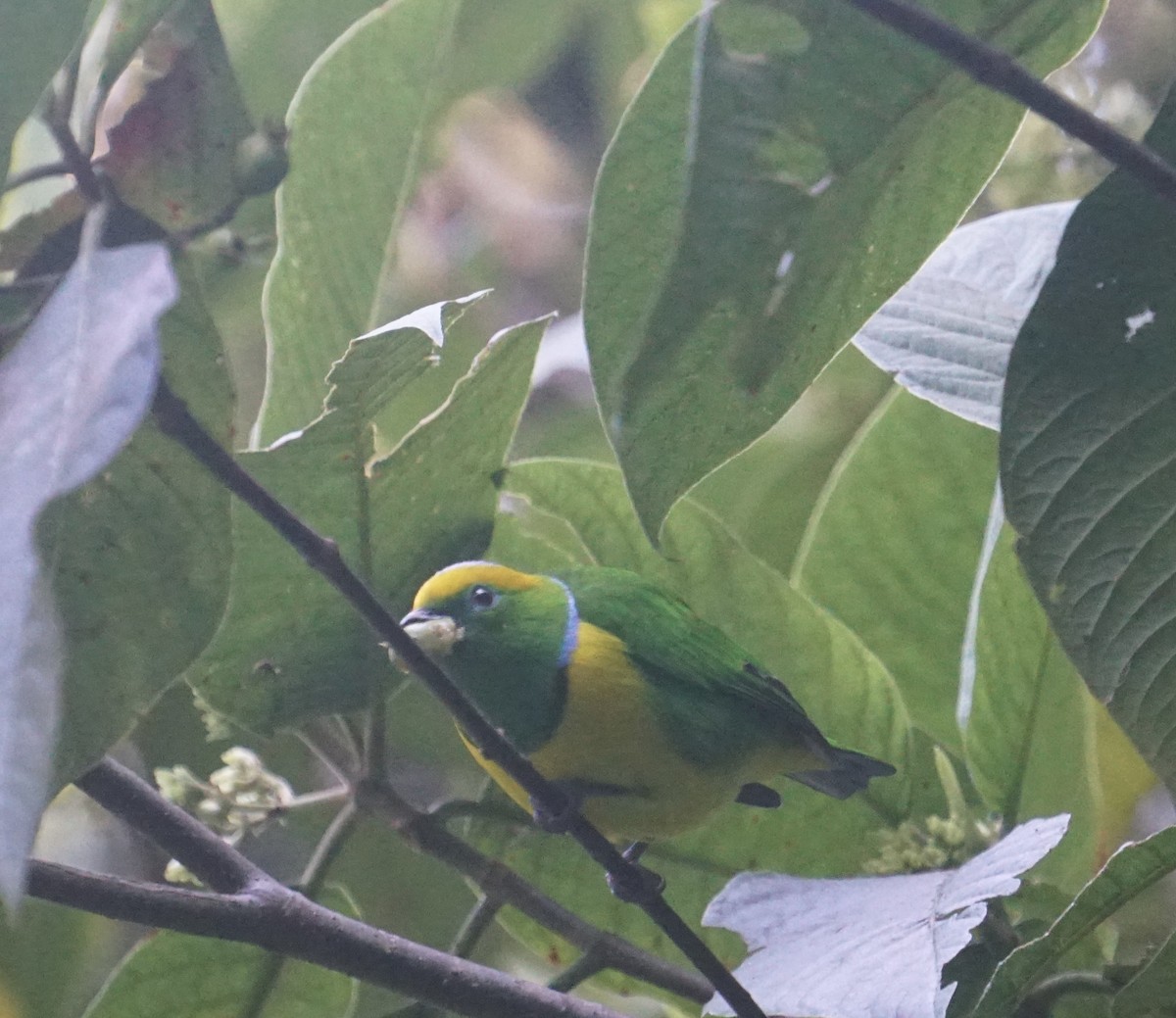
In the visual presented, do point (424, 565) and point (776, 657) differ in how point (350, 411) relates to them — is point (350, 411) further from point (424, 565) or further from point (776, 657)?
point (776, 657)

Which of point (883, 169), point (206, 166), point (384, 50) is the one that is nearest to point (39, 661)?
point (206, 166)

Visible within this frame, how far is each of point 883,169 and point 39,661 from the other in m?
0.53

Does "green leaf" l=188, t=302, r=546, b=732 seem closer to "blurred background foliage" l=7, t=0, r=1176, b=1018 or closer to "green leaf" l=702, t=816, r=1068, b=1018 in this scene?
"blurred background foliage" l=7, t=0, r=1176, b=1018

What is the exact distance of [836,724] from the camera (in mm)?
1125

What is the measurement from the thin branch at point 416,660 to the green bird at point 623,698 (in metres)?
0.18

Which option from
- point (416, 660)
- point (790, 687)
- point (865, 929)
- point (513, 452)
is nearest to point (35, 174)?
point (416, 660)

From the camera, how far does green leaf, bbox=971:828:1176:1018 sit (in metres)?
0.75

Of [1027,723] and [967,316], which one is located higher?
[967,316]

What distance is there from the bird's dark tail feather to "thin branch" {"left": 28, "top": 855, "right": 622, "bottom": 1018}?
0.35 metres

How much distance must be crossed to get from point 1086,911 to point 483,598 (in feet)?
1.70

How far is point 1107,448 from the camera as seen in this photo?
762mm

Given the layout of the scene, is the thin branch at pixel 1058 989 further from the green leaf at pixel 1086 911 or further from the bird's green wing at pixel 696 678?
the bird's green wing at pixel 696 678

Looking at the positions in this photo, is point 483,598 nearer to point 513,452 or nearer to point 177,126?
point 177,126

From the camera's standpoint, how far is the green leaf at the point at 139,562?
24.5 inches
